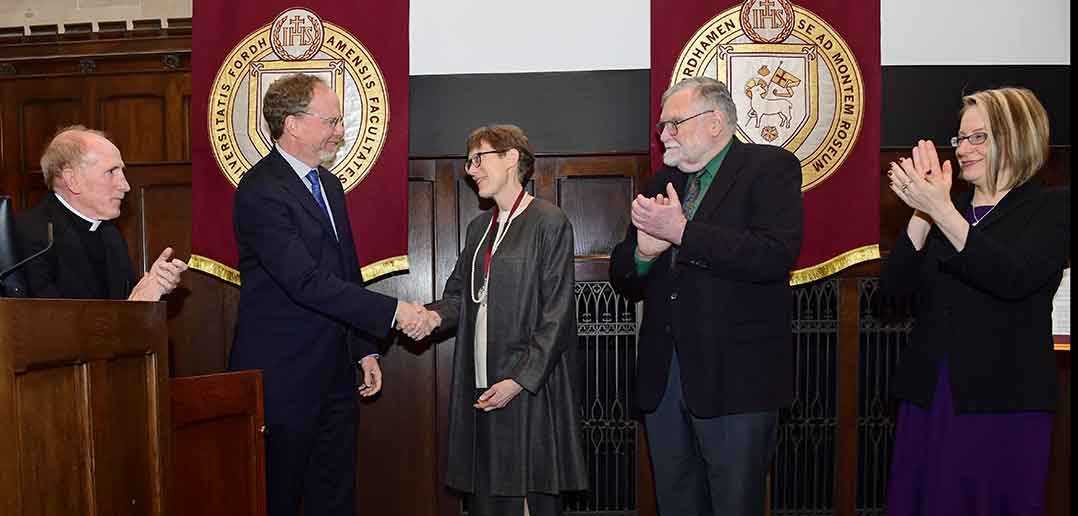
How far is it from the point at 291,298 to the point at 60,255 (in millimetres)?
683

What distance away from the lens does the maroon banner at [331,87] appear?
3.78 meters

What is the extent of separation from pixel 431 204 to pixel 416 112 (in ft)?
1.35

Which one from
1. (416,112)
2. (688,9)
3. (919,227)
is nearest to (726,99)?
(919,227)

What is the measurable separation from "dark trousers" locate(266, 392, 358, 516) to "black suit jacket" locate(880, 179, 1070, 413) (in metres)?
1.80

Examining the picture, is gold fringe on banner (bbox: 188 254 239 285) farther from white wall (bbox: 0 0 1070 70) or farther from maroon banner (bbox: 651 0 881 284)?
maroon banner (bbox: 651 0 881 284)

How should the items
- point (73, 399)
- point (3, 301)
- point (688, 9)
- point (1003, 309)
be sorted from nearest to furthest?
point (3, 301), point (73, 399), point (1003, 309), point (688, 9)

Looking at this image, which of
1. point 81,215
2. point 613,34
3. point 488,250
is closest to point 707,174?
point 488,250

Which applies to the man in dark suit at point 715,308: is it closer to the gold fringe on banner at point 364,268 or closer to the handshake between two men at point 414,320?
the handshake between two men at point 414,320

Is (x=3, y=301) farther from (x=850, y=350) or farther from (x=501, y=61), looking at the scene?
(x=850, y=350)

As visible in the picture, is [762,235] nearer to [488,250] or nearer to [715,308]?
[715,308]

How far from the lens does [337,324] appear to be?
303cm

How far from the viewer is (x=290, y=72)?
3811 mm

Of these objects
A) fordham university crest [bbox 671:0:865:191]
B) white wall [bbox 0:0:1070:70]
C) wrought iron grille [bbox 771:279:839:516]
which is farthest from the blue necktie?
wrought iron grille [bbox 771:279:839:516]

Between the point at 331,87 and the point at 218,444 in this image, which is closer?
the point at 218,444
